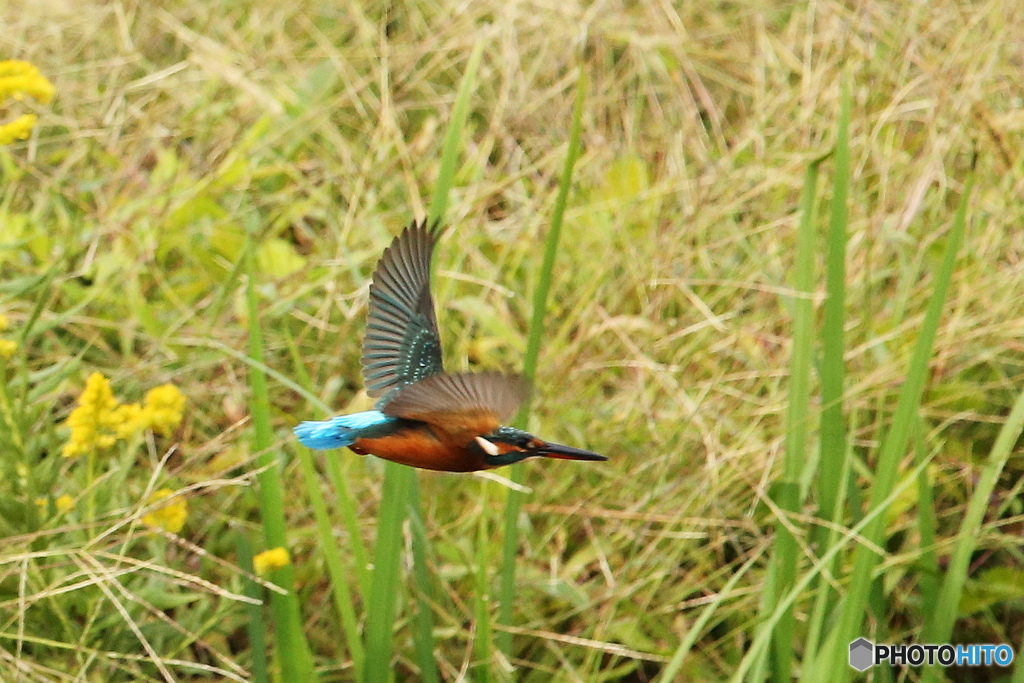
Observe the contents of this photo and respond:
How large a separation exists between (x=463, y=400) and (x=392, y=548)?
42 centimetres

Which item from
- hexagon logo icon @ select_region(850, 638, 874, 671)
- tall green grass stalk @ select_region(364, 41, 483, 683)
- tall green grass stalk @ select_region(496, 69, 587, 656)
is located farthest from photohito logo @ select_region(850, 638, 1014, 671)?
tall green grass stalk @ select_region(364, 41, 483, 683)

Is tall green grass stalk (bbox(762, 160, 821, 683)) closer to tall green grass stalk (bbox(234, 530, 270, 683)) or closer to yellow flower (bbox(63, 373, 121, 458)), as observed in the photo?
tall green grass stalk (bbox(234, 530, 270, 683))

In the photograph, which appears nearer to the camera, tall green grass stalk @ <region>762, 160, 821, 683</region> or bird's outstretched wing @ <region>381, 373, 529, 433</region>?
bird's outstretched wing @ <region>381, 373, 529, 433</region>

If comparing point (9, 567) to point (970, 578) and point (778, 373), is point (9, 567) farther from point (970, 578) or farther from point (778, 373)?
point (970, 578)

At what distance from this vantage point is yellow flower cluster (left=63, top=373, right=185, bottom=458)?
4.35 ft

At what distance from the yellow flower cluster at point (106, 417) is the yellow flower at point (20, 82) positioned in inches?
13.2

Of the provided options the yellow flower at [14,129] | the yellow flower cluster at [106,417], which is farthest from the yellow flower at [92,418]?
the yellow flower at [14,129]

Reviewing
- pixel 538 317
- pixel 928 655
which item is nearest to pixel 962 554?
pixel 928 655

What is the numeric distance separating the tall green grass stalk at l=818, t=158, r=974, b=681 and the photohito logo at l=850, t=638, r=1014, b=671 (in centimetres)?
11

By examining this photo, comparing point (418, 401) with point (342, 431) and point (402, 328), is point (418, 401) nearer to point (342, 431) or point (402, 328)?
point (342, 431)

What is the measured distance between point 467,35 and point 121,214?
0.80 m

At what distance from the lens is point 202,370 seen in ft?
6.42

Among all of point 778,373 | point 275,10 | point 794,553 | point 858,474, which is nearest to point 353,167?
point 275,10

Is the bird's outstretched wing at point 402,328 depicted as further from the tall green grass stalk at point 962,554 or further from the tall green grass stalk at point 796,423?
the tall green grass stalk at point 962,554
